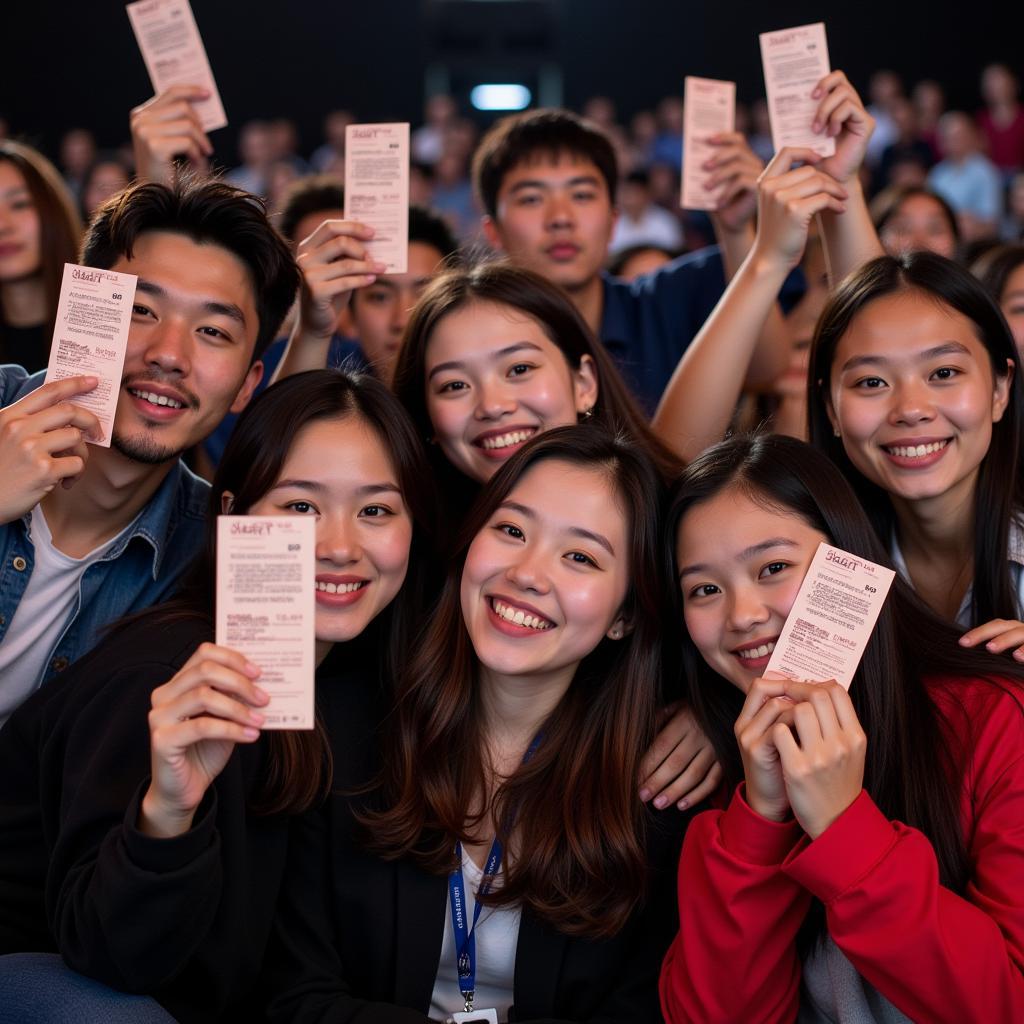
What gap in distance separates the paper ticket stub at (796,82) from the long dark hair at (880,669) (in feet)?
2.94

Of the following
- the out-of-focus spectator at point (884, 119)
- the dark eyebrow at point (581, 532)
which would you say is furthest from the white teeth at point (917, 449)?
the out-of-focus spectator at point (884, 119)

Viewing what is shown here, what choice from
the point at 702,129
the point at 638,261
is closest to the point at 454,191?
the point at 638,261

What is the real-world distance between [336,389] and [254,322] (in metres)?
0.37

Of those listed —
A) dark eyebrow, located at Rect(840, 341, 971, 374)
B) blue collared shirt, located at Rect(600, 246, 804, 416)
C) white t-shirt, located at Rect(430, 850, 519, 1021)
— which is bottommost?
white t-shirt, located at Rect(430, 850, 519, 1021)

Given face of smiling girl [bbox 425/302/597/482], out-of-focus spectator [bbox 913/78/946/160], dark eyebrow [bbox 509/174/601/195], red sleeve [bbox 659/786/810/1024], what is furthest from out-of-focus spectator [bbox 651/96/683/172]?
red sleeve [bbox 659/786/810/1024]

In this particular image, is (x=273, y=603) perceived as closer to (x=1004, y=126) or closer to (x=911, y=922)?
(x=911, y=922)

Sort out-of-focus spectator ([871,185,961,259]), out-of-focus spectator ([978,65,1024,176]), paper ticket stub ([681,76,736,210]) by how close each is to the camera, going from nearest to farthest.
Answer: paper ticket stub ([681,76,736,210]) < out-of-focus spectator ([871,185,961,259]) < out-of-focus spectator ([978,65,1024,176])

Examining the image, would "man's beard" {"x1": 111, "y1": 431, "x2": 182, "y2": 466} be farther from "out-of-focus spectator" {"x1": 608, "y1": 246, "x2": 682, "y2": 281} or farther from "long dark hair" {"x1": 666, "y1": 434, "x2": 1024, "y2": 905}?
"out-of-focus spectator" {"x1": 608, "y1": 246, "x2": 682, "y2": 281}

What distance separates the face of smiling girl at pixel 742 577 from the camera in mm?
2139

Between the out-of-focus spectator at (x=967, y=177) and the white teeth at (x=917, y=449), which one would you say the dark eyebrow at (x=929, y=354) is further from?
the out-of-focus spectator at (x=967, y=177)

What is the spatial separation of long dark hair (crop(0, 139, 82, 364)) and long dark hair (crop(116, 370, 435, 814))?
5.36ft

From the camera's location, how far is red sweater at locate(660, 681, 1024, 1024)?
72.1 inches

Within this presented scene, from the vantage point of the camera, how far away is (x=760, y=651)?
2146 mm

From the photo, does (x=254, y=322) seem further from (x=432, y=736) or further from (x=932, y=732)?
(x=932, y=732)
